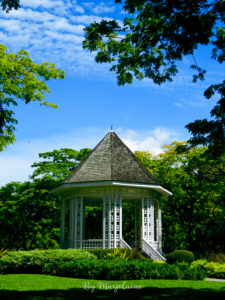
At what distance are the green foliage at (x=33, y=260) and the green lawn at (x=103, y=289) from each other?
2630mm

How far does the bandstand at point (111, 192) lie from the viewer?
1939cm

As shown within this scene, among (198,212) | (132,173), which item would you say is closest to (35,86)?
(132,173)

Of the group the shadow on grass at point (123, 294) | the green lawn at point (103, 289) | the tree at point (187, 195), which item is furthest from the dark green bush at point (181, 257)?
the tree at point (187, 195)

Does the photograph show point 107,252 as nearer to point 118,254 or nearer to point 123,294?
point 118,254

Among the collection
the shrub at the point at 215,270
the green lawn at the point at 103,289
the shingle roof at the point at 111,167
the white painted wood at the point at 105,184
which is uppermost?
the shingle roof at the point at 111,167

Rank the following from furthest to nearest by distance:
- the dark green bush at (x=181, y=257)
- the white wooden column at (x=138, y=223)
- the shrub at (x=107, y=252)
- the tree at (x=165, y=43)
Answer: the white wooden column at (x=138, y=223), the dark green bush at (x=181, y=257), the shrub at (x=107, y=252), the tree at (x=165, y=43)

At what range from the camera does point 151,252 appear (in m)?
19.4

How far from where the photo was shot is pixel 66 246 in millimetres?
21594

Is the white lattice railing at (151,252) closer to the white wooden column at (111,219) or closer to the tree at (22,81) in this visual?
the white wooden column at (111,219)

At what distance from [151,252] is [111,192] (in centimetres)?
381

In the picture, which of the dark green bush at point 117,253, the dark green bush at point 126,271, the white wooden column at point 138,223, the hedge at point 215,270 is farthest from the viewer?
the white wooden column at point 138,223

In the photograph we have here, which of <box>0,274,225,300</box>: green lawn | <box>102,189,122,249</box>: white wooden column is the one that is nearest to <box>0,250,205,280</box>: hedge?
<box>0,274,225,300</box>: green lawn

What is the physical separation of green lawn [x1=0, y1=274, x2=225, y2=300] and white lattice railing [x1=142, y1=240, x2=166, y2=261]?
18.3 ft

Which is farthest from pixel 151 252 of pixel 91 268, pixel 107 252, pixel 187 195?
pixel 187 195
